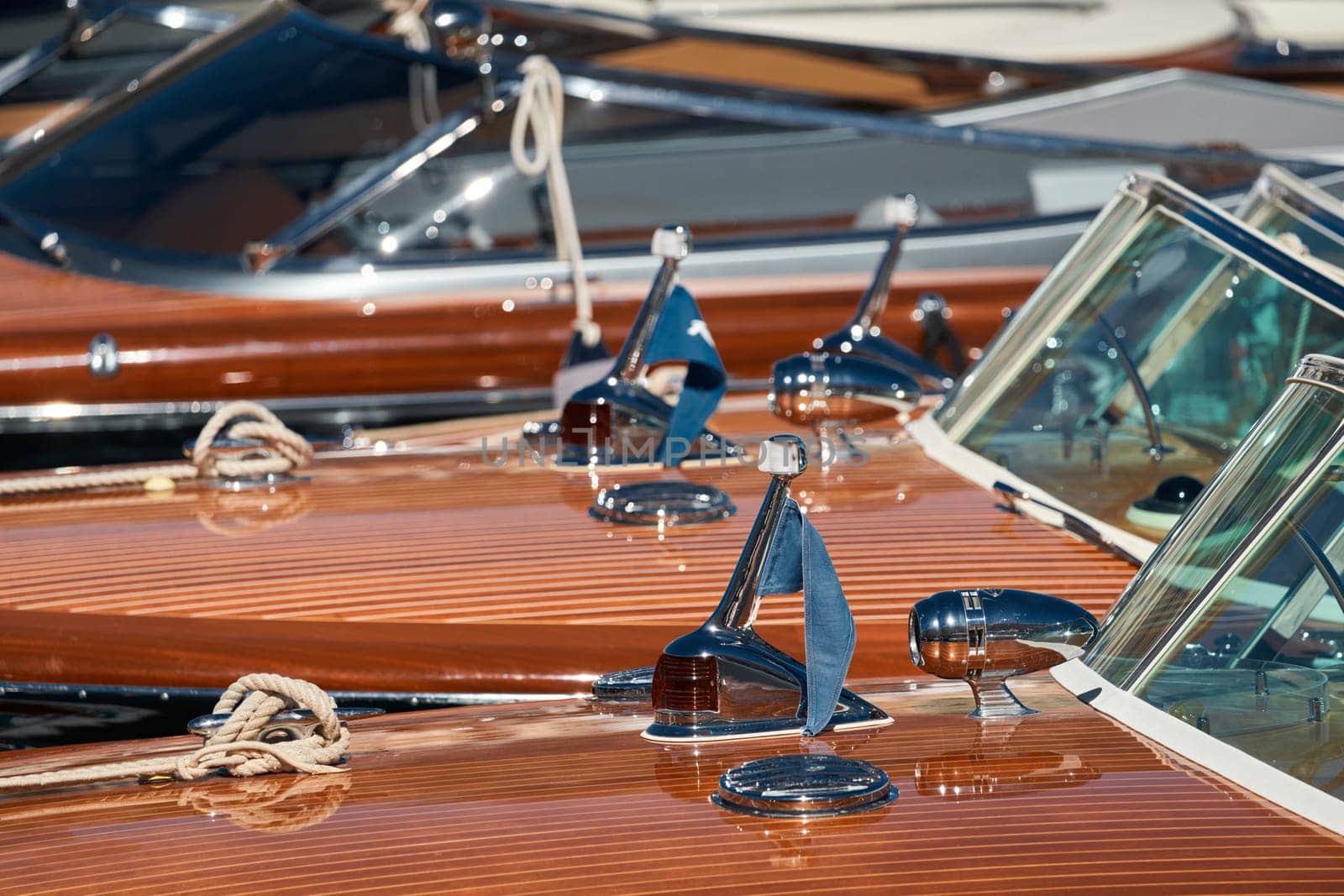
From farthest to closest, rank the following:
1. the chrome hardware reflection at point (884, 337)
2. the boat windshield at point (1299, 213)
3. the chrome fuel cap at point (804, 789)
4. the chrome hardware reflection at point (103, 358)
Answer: the chrome hardware reflection at point (103, 358)
the chrome hardware reflection at point (884, 337)
the boat windshield at point (1299, 213)
the chrome fuel cap at point (804, 789)

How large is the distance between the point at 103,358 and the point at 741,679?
8.14 ft

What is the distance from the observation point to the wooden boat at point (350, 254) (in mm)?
3785

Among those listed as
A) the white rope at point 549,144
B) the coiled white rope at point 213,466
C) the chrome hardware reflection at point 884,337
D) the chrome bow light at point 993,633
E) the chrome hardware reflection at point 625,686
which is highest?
the white rope at point 549,144

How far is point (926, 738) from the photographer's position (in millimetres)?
1632

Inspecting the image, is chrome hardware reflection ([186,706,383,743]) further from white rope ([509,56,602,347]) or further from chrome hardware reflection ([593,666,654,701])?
white rope ([509,56,602,347])

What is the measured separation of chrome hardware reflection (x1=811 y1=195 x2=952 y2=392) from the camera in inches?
123

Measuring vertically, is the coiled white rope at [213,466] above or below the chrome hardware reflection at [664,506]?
above

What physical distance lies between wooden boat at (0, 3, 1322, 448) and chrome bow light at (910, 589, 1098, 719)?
223 centimetres

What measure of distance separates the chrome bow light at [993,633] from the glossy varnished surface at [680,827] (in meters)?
0.07

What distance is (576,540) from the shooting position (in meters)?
2.39

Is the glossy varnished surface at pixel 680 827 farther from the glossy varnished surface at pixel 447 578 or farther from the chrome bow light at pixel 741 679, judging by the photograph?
the glossy varnished surface at pixel 447 578

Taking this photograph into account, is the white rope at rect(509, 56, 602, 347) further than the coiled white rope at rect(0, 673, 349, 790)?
Yes

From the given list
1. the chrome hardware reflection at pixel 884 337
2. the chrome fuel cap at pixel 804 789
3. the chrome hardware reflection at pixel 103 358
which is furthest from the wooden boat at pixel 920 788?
the chrome hardware reflection at pixel 103 358

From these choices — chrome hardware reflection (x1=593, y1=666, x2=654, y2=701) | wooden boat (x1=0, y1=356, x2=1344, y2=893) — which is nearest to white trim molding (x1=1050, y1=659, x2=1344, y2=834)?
wooden boat (x1=0, y1=356, x2=1344, y2=893)
